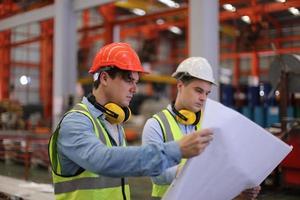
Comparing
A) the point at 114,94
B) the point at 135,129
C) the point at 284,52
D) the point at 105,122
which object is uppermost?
the point at 284,52

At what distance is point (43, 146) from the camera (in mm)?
8891

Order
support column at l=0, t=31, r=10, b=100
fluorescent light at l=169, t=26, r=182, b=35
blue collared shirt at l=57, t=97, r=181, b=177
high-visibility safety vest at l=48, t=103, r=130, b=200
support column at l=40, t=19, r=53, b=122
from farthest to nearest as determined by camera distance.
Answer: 1. fluorescent light at l=169, t=26, r=182, b=35
2. support column at l=0, t=31, r=10, b=100
3. support column at l=40, t=19, r=53, b=122
4. high-visibility safety vest at l=48, t=103, r=130, b=200
5. blue collared shirt at l=57, t=97, r=181, b=177

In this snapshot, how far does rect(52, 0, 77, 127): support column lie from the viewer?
855cm

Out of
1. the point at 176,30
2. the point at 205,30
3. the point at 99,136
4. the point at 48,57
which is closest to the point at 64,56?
the point at 205,30

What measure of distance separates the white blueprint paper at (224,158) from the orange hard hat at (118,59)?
0.37m

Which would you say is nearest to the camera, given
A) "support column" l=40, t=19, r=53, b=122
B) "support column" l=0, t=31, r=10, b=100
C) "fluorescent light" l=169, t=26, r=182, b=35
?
"support column" l=40, t=19, r=53, b=122

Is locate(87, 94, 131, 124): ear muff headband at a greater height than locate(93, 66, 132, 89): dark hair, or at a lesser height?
lesser

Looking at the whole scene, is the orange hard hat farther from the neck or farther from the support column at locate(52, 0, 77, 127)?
the support column at locate(52, 0, 77, 127)

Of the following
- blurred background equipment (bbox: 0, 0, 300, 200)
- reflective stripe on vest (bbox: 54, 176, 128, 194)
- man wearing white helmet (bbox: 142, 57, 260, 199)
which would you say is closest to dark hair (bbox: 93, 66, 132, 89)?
reflective stripe on vest (bbox: 54, 176, 128, 194)

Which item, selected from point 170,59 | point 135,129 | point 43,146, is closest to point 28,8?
point 43,146

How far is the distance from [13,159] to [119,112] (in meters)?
7.47

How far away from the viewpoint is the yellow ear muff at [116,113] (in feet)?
5.54

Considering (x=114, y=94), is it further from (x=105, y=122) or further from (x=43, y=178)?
(x=43, y=178)

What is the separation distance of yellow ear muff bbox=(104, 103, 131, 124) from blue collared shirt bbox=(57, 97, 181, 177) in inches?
7.9
